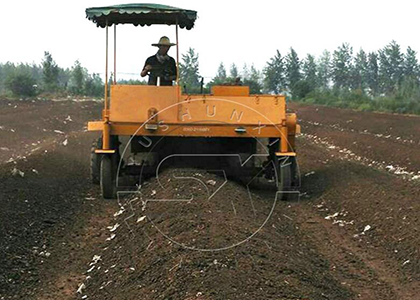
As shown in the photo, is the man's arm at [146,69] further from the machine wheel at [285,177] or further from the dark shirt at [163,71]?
the machine wheel at [285,177]

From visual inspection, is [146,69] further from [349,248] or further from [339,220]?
[349,248]

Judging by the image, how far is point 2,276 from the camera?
7.14m

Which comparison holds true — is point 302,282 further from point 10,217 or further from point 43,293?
point 10,217

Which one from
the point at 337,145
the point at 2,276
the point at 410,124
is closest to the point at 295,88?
the point at 410,124

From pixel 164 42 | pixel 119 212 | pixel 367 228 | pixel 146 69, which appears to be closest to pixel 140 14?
pixel 164 42

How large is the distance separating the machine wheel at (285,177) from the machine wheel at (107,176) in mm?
2837

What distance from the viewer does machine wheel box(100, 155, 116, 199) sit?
37.5ft

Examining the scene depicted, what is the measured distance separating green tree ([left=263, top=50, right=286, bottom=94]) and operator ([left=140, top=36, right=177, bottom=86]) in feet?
166

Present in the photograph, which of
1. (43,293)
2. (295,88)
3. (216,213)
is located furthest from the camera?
(295,88)

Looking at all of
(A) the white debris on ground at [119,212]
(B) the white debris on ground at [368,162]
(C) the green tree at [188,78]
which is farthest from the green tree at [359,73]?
(A) the white debris on ground at [119,212]

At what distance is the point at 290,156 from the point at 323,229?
86.4 inches

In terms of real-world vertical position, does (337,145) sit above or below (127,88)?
below

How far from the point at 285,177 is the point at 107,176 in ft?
9.78

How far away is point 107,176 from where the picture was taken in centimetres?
1144
